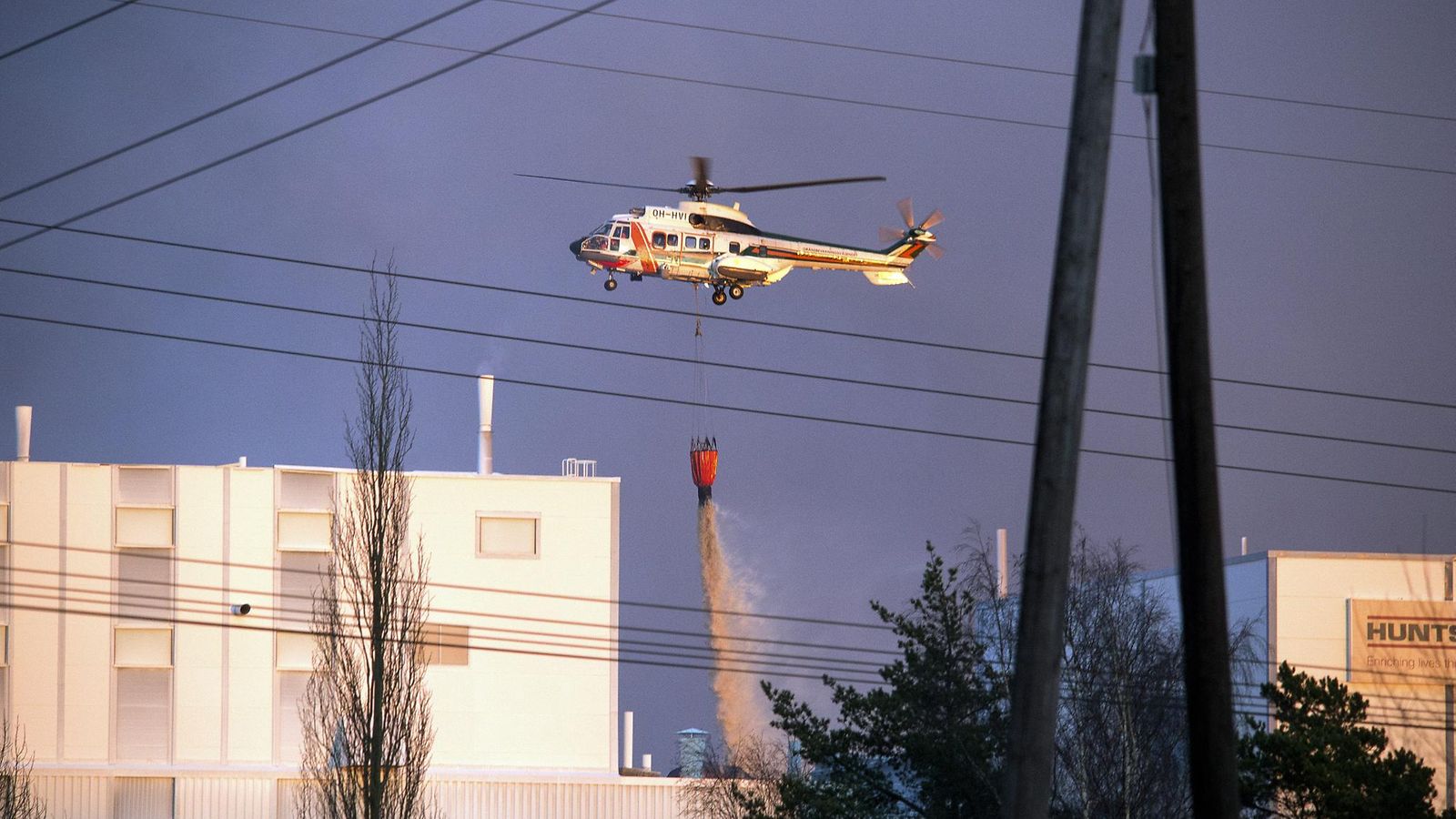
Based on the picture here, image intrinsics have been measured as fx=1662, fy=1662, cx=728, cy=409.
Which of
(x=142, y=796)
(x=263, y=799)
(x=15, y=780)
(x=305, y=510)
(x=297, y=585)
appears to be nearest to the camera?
(x=15, y=780)

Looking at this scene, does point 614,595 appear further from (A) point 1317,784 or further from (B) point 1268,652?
(A) point 1317,784

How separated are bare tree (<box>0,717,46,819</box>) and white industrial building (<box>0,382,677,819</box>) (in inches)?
35.5

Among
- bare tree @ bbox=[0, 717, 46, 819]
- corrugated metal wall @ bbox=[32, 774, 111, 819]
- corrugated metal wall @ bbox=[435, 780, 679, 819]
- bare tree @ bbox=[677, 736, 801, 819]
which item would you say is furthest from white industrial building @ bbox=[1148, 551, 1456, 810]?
bare tree @ bbox=[0, 717, 46, 819]

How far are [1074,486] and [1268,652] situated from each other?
58.9m

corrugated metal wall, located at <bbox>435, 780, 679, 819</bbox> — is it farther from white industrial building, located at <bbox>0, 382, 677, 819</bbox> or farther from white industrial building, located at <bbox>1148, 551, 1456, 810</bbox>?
white industrial building, located at <bbox>1148, 551, 1456, 810</bbox>

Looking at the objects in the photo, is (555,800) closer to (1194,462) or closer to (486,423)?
(486,423)

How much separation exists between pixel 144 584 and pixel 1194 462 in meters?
59.3

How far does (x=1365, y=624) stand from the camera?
225ft

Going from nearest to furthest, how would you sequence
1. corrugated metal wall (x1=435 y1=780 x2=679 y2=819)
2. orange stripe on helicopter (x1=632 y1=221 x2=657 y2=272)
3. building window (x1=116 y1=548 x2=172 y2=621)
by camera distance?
1. orange stripe on helicopter (x1=632 y1=221 x2=657 y2=272)
2. corrugated metal wall (x1=435 y1=780 x2=679 y2=819)
3. building window (x1=116 y1=548 x2=172 y2=621)

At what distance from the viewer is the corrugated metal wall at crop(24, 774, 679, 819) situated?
189 ft

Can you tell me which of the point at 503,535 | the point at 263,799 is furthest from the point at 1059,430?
the point at 503,535

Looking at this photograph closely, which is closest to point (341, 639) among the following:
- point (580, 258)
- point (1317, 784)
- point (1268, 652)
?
point (580, 258)

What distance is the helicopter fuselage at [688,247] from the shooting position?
45000mm

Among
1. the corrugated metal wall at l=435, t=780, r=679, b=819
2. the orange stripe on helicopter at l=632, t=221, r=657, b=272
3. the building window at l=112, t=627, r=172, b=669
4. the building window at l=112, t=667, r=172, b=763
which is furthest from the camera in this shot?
the building window at l=112, t=627, r=172, b=669
